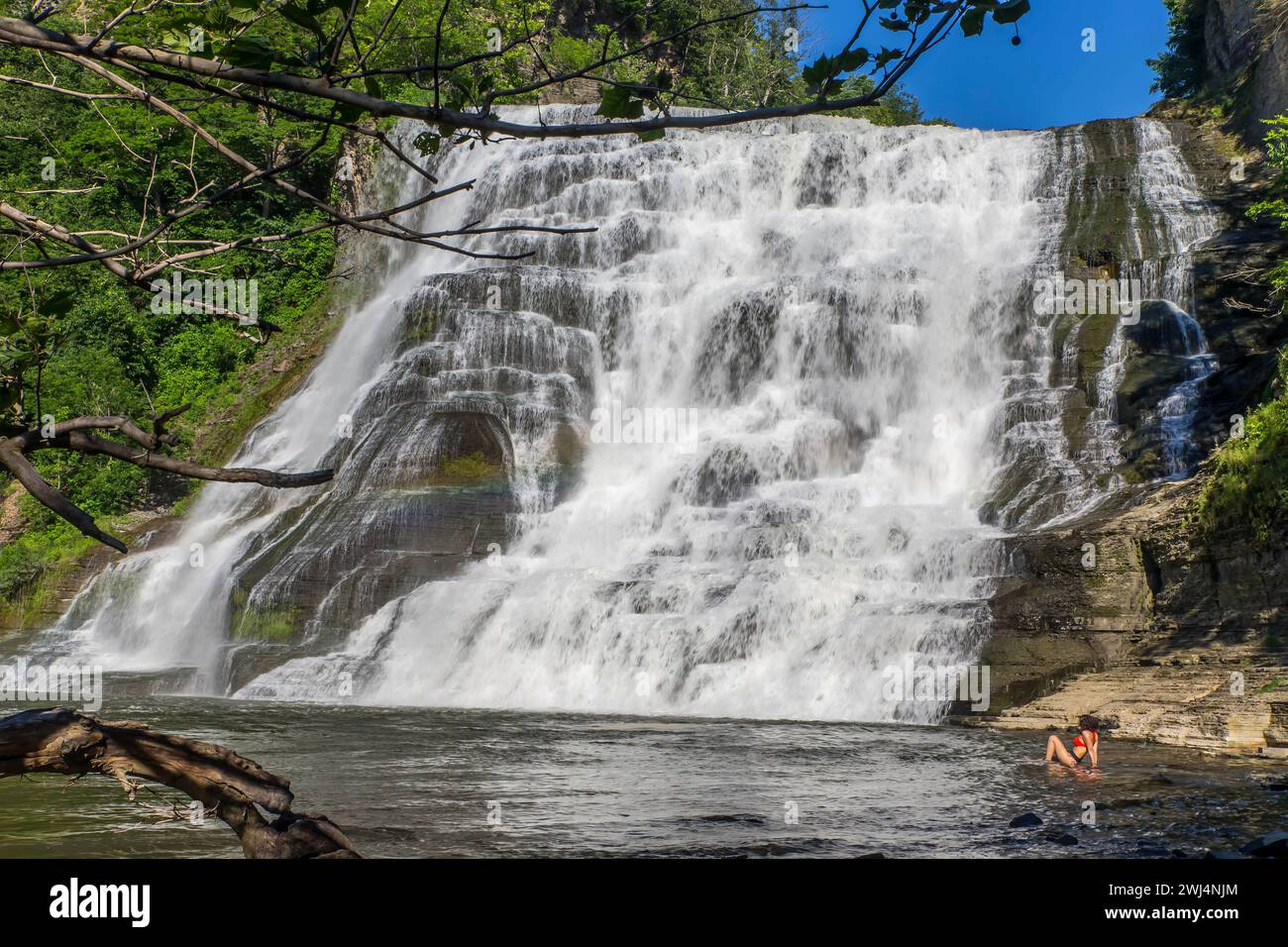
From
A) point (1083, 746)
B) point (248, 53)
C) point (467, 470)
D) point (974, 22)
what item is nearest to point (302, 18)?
point (248, 53)

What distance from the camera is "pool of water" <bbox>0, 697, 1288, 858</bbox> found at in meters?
7.20

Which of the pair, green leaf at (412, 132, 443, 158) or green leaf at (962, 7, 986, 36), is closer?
green leaf at (962, 7, 986, 36)

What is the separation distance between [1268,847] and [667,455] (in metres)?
18.5

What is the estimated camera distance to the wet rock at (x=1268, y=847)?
6.18 meters

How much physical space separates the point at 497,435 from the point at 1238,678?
1422 cm

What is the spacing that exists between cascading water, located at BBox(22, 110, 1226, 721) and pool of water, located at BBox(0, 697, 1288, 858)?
3.30 m

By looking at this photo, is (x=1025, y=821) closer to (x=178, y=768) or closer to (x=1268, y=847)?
(x=1268, y=847)

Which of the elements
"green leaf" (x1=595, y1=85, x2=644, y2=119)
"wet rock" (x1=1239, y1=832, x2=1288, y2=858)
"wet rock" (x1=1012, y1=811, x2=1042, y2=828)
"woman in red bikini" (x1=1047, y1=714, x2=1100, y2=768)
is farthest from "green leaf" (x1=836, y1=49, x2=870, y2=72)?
"woman in red bikini" (x1=1047, y1=714, x2=1100, y2=768)

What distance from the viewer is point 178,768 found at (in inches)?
137

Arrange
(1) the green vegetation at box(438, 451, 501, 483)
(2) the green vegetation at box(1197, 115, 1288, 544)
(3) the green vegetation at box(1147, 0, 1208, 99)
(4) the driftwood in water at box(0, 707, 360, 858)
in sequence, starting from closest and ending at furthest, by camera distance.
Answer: (4) the driftwood in water at box(0, 707, 360, 858), (2) the green vegetation at box(1197, 115, 1288, 544), (1) the green vegetation at box(438, 451, 501, 483), (3) the green vegetation at box(1147, 0, 1208, 99)

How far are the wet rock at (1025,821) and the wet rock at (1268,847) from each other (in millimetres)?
1452

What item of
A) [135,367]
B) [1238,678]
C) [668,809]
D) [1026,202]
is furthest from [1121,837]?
[135,367]

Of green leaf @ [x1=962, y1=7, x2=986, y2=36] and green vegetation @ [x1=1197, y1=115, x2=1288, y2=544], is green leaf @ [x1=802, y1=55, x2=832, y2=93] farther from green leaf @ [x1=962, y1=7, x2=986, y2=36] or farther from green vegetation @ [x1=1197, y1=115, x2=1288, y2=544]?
green vegetation @ [x1=1197, y1=115, x2=1288, y2=544]

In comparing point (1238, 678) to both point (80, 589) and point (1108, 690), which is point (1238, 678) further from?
point (80, 589)
